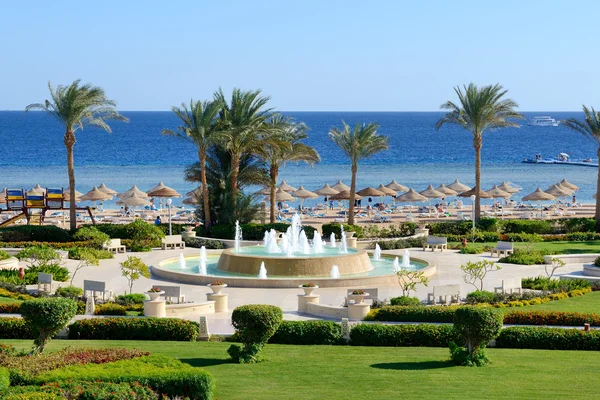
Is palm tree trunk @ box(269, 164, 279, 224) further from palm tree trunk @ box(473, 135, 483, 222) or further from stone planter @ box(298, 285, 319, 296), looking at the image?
stone planter @ box(298, 285, 319, 296)

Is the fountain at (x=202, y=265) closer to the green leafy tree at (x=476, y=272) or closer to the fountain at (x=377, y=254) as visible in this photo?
the fountain at (x=377, y=254)

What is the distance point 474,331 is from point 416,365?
1.53 metres

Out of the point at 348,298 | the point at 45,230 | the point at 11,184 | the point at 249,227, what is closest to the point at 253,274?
the point at 348,298

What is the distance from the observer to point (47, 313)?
62.0 feet

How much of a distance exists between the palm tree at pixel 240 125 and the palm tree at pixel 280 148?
638 millimetres

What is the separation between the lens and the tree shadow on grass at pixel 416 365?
19.8 metres

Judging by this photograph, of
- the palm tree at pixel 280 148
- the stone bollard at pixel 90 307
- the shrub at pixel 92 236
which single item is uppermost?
the palm tree at pixel 280 148

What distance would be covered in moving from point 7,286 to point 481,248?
20.4m

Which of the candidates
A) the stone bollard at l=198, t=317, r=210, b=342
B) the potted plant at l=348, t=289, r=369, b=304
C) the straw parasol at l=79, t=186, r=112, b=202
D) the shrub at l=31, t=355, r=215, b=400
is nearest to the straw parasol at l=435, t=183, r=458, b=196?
the straw parasol at l=79, t=186, r=112, b=202

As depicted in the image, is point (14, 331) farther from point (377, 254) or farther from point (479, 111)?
point (479, 111)

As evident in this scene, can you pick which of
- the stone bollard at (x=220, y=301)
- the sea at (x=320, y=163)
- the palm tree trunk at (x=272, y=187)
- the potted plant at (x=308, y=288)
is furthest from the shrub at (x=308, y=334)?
the sea at (x=320, y=163)

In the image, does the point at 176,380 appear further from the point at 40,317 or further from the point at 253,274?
the point at 253,274

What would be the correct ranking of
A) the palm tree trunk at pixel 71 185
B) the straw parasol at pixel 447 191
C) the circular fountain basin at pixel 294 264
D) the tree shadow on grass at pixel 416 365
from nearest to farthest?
the tree shadow on grass at pixel 416 365 → the circular fountain basin at pixel 294 264 → the palm tree trunk at pixel 71 185 → the straw parasol at pixel 447 191

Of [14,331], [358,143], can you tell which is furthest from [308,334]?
Result: [358,143]
